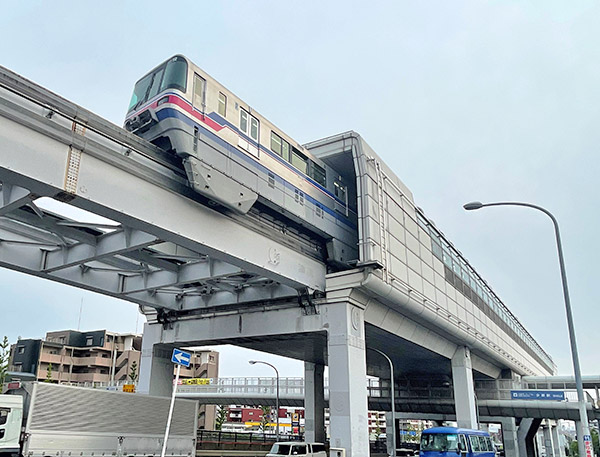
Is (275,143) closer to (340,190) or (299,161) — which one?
(299,161)

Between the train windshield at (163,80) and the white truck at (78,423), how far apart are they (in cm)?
1063

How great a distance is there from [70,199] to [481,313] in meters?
39.5

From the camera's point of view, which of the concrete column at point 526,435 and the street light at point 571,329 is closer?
the street light at point 571,329

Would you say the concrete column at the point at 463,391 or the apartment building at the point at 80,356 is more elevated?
the apartment building at the point at 80,356

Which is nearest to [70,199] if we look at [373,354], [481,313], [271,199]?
[271,199]

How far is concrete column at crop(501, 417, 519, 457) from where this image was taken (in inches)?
2207

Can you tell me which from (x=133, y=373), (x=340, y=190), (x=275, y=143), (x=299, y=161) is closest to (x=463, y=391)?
(x=340, y=190)

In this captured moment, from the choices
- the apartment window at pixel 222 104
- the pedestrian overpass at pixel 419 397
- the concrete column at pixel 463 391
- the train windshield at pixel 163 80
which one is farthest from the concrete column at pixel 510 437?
the train windshield at pixel 163 80

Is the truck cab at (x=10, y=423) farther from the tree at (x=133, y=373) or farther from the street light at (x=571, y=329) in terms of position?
the tree at (x=133, y=373)

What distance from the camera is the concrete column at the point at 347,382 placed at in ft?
73.3

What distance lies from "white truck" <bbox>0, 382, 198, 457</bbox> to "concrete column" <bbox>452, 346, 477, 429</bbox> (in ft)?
81.4

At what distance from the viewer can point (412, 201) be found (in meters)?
32.5

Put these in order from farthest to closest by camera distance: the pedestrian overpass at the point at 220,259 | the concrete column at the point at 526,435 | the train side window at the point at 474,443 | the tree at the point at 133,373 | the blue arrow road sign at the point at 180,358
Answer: the tree at the point at 133,373, the concrete column at the point at 526,435, the train side window at the point at 474,443, the blue arrow road sign at the point at 180,358, the pedestrian overpass at the point at 220,259

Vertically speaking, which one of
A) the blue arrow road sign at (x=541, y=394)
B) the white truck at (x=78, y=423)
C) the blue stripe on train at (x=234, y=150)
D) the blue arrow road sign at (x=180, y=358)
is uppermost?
the blue stripe on train at (x=234, y=150)
